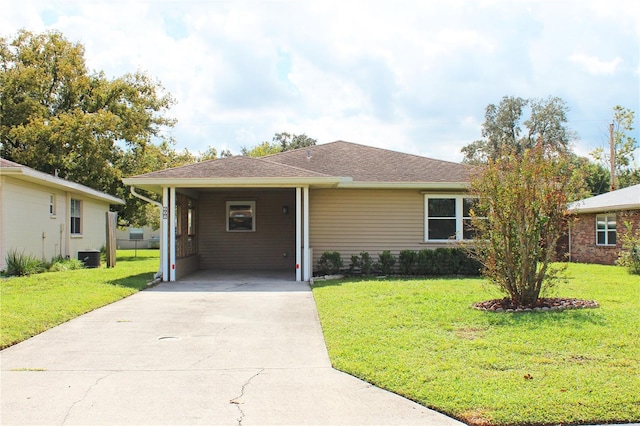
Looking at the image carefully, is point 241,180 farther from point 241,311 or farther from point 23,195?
point 23,195

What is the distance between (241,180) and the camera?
13.1 m

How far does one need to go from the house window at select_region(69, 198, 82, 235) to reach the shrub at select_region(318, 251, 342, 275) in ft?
32.4

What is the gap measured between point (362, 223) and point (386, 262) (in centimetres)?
134

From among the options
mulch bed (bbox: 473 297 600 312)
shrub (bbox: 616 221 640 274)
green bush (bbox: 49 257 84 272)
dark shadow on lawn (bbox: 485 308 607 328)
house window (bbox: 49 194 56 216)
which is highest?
house window (bbox: 49 194 56 216)

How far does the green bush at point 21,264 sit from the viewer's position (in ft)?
45.6

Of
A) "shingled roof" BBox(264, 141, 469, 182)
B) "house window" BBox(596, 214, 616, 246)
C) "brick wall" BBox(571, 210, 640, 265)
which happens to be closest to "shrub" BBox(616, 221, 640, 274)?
"brick wall" BBox(571, 210, 640, 265)

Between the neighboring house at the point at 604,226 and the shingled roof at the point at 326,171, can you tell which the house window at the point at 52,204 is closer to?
the shingled roof at the point at 326,171

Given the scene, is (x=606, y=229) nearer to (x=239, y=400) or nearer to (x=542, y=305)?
(x=542, y=305)

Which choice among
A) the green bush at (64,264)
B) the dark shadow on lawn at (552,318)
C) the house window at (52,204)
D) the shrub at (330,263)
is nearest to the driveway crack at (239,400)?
the dark shadow on lawn at (552,318)

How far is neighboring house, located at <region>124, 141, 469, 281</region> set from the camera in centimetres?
1348

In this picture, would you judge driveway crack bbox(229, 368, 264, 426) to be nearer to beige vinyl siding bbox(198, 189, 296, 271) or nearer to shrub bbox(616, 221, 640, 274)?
beige vinyl siding bbox(198, 189, 296, 271)

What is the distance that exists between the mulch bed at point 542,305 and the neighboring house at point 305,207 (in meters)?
5.35

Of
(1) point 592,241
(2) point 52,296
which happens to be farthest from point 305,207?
(1) point 592,241

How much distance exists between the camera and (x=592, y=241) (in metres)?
20.6
